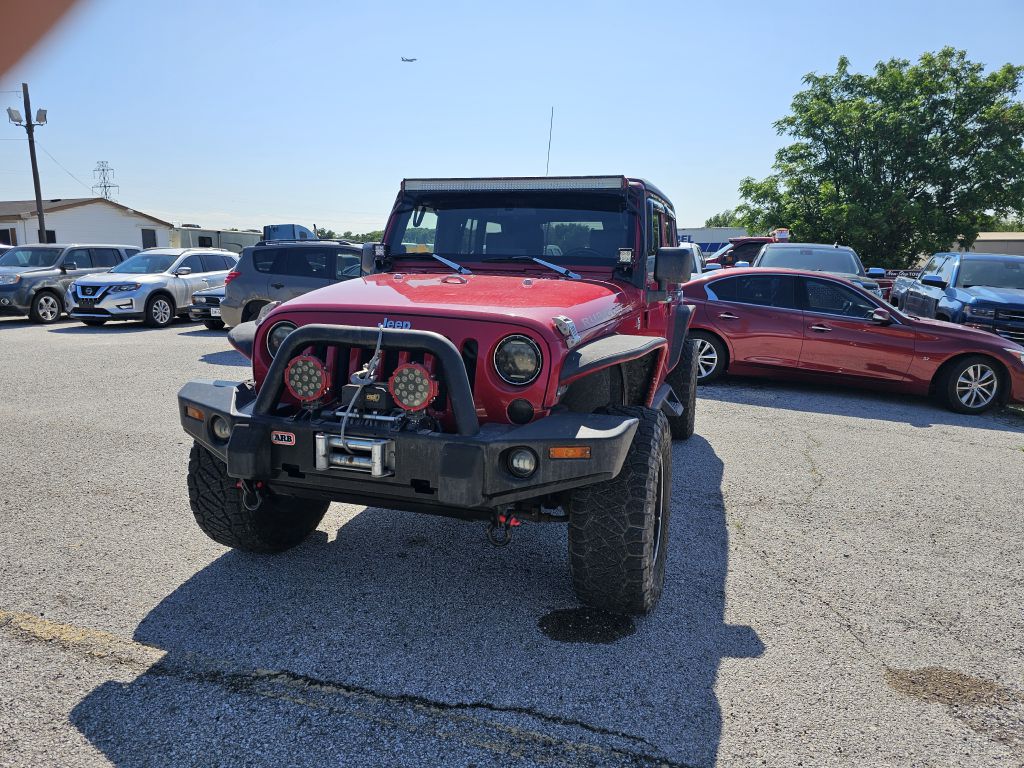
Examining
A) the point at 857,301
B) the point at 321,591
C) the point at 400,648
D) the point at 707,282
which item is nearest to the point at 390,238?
the point at 321,591

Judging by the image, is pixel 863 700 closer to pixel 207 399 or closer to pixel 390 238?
pixel 207 399

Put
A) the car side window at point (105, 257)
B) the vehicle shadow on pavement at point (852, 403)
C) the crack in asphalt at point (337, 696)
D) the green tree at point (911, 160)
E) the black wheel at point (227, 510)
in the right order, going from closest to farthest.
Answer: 1. the crack in asphalt at point (337, 696)
2. the black wheel at point (227, 510)
3. the vehicle shadow on pavement at point (852, 403)
4. the car side window at point (105, 257)
5. the green tree at point (911, 160)

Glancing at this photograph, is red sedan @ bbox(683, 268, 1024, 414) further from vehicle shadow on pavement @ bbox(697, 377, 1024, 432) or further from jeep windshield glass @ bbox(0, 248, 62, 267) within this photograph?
jeep windshield glass @ bbox(0, 248, 62, 267)

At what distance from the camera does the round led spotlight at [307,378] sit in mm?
3010

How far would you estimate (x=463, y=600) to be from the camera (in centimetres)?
349

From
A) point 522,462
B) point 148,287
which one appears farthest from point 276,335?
point 148,287

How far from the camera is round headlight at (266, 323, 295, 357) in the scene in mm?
3346

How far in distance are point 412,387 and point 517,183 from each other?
2102 mm

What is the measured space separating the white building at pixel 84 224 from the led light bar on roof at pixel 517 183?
40295 mm

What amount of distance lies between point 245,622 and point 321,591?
0.40 meters

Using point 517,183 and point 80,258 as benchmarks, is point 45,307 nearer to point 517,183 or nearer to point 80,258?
point 80,258

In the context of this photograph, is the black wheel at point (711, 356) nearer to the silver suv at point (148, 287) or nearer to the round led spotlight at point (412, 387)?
the round led spotlight at point (412, 387)

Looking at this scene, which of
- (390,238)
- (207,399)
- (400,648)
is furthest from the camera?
(390,238)

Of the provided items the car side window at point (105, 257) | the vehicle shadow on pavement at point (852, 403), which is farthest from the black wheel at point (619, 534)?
the car side window at point (105, 257)
